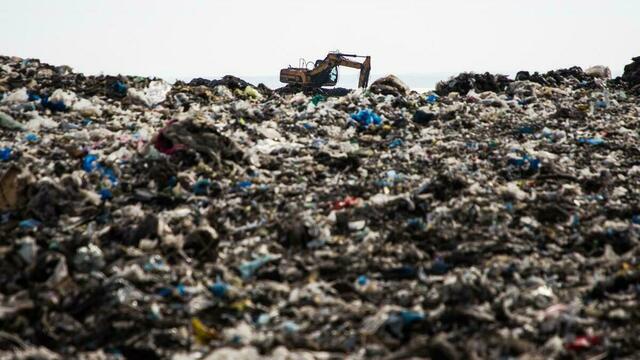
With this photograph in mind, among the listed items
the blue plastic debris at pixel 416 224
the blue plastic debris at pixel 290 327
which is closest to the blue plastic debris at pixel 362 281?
the blue plastic debris at pixel 290 327

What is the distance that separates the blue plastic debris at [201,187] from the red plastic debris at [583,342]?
3059 mm

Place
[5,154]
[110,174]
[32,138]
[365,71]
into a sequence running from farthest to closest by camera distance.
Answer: [365,71]
[32,138]
[5,154]
[110,174]

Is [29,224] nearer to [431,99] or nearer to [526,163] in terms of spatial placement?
[526,163]

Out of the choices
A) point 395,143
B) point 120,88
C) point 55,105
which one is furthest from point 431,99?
point 55,105

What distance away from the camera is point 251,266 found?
11.6 feet

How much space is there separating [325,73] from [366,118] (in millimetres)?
11273

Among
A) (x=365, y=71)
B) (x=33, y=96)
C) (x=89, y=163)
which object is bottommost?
(x=89, y=163)

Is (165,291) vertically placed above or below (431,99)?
below

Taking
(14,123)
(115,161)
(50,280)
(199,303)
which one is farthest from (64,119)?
(199,303)

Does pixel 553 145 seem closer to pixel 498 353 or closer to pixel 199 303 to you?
pixel 498 353

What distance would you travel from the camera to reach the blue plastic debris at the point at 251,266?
3477 millimetres

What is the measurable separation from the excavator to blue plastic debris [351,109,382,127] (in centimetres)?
1064

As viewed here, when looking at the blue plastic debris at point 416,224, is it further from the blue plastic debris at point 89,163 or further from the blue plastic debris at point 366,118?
the blue plastic debris at point 366,118

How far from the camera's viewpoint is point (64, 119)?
22.1 ft
